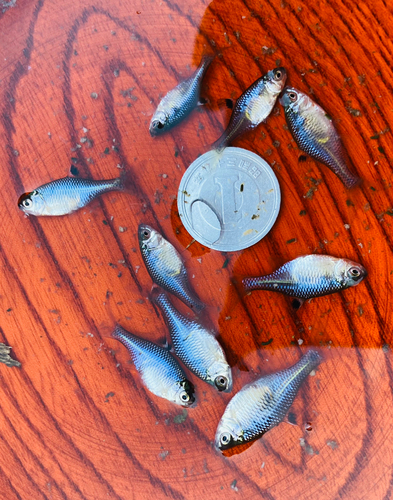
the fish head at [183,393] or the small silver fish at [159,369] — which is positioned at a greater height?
the small silver fish at [159,369]

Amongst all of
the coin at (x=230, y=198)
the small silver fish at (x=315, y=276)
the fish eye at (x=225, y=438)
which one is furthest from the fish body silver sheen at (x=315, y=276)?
the fish eye at (x=225, y=438)

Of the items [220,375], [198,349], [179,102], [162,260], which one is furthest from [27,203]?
[220,375]

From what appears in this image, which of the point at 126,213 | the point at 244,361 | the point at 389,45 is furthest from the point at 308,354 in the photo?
the point at 389,45

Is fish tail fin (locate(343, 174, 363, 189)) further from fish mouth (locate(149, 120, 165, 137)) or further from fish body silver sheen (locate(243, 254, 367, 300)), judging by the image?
fish mouth (locate(149, 120, 165, 137))

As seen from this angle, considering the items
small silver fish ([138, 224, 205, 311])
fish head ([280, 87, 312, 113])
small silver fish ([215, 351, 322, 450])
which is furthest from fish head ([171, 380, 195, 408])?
fish head ([280, 87, 312, 113])

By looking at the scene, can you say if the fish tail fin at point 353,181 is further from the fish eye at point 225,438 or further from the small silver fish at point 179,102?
the fish eye at point 225,438

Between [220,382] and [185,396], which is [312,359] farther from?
[185,396]
